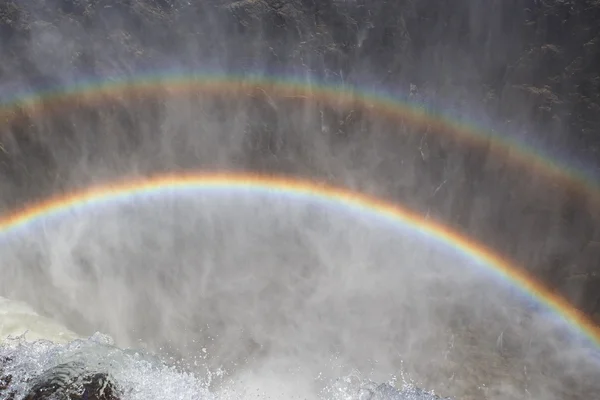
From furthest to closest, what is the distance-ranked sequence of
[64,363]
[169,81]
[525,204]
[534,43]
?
[169,81]
[525,204]
[534,43]
[64,363]

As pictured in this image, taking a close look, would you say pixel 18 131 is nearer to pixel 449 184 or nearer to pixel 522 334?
pixel 449 184

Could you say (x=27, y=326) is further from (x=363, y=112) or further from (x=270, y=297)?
(x=363, y=112)

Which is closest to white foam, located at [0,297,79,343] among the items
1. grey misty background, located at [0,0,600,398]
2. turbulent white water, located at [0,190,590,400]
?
turbulent white water, located at [0,190,590,400]

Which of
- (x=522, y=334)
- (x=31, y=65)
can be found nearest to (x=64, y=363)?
(x=31, y=65)

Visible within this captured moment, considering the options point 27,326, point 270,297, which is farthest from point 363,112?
point 27,326

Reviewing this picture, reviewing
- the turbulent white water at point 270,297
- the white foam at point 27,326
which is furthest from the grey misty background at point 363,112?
the white foam at point 27,326

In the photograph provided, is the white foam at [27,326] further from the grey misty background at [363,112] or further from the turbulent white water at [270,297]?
the grey misty background at [363,112]

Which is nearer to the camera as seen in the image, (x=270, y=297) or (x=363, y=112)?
(x=363, y=112)

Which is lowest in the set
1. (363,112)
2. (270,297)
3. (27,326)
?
(27,326)
